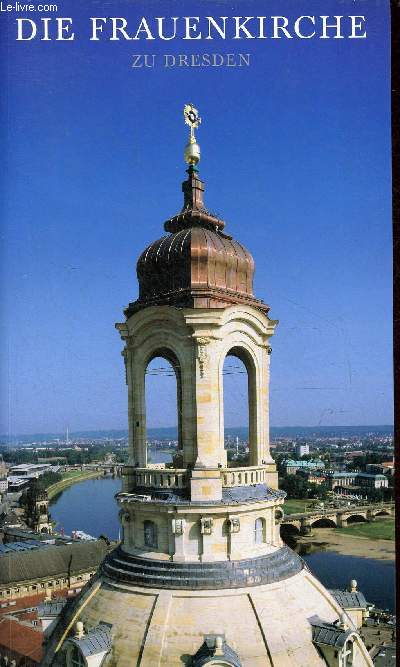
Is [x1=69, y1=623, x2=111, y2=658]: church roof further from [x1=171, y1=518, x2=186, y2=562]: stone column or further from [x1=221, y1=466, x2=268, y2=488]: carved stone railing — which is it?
[x1=221, y1=466, x2=268, y2=488]: carved stone railing

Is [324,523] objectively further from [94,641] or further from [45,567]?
[94,641]

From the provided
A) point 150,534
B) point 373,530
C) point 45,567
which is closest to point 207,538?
point 150,534

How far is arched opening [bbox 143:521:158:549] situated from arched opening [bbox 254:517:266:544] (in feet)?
9.14

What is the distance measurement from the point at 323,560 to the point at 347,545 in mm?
14299

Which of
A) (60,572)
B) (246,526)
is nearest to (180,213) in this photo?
(246,526)

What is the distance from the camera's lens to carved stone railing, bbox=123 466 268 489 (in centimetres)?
1691

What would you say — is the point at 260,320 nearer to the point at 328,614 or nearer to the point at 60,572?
the point at 328,614

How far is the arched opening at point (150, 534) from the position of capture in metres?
17.0

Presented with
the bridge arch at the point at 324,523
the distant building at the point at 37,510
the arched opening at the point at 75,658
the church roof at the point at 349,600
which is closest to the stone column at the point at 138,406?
the arched opening at the point at 75,658

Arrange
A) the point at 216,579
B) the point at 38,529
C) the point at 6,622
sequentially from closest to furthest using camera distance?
the point at 216,579
the point at 6,622
the point at 38,529

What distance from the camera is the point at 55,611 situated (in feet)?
63.6

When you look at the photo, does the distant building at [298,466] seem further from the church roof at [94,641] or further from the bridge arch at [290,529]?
the church roof at [94,641]

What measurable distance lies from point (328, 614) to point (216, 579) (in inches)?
134

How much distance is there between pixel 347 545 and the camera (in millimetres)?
107688
